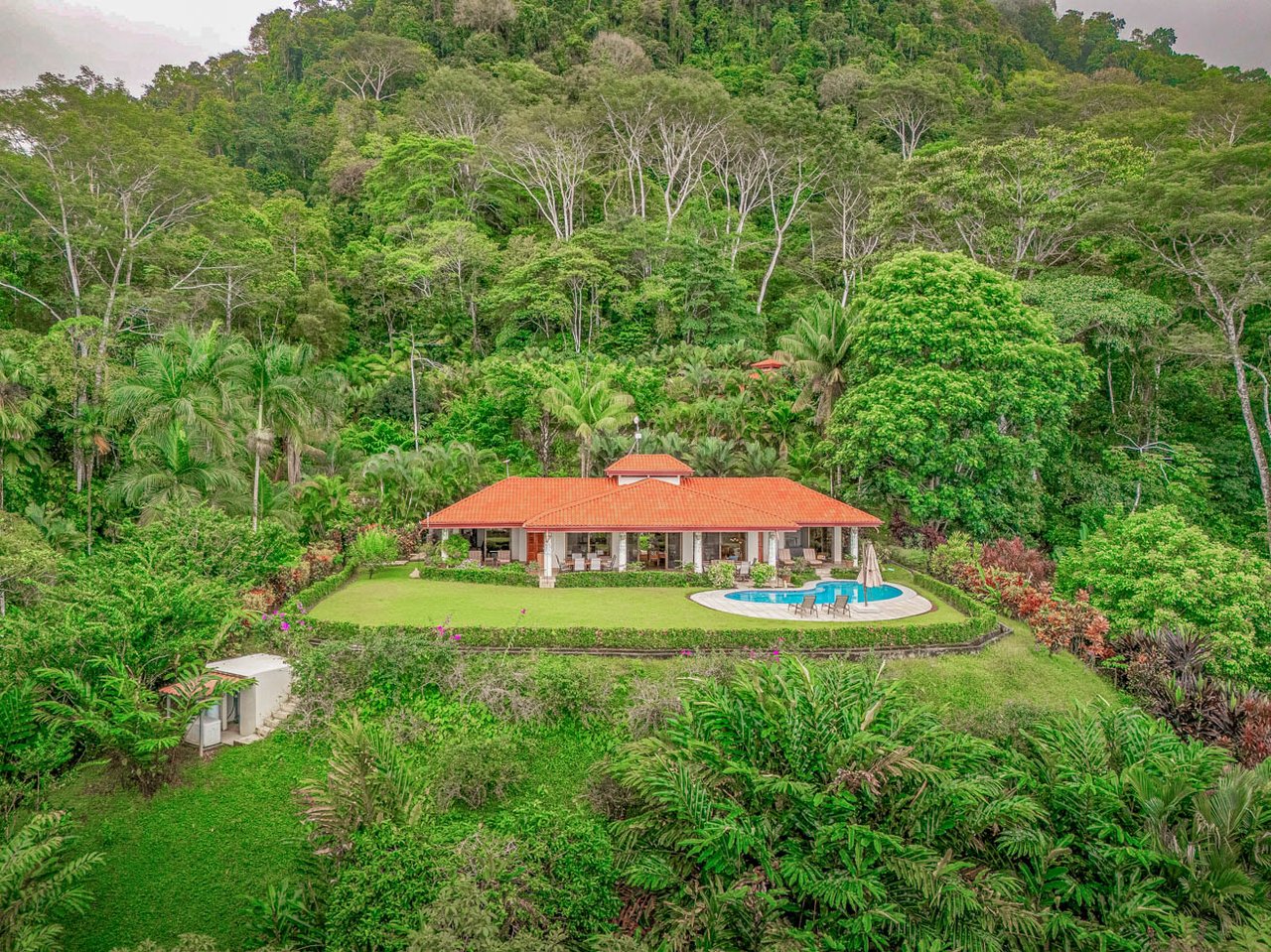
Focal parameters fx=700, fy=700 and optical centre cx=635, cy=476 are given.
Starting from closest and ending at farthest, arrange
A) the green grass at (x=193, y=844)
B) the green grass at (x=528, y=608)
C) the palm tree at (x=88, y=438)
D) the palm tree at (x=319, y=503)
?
the green grass at (x=193, y=844), the green grass at (x=528, y=608), the palm tree at (x=88, y=438), the palm tree at (x=319, y=503)

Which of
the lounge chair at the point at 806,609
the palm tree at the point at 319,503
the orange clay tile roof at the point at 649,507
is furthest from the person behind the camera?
the palm tree at the point at 319,503

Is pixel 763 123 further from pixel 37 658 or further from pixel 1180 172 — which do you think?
pixel 37 658

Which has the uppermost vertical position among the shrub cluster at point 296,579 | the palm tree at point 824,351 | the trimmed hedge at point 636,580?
the palm tree at point 824,351

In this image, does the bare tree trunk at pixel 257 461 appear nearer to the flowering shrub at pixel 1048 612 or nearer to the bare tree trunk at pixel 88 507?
the bare tree trunk at pixel 88 507

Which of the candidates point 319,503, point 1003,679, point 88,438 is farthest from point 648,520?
point 88,438

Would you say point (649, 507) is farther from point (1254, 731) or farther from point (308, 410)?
point (1254, 731)

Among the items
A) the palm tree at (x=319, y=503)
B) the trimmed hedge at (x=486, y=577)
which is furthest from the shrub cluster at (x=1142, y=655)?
the palm tree at (x=319, y=503)

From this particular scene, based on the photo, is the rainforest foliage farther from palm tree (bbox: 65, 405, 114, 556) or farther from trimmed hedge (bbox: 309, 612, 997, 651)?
trimmed hedge (bbox: 309, 612, 997, 651)
